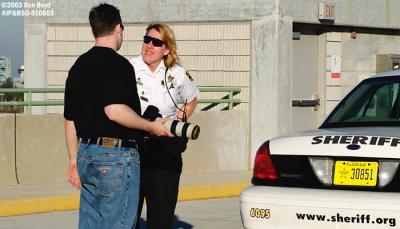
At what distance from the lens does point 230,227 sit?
11.0 m

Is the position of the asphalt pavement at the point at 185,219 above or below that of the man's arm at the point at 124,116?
below

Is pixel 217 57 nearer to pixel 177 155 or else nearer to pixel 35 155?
pixel 35 155

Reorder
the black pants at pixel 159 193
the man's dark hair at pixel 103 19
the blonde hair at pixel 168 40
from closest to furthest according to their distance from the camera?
1. the man's dark hair at pixel 103 19
2. the black pants at pixel 159 193
3. the blonde hair at pixel 168 40

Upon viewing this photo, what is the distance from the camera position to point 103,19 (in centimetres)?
622

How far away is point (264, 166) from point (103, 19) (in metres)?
1.60

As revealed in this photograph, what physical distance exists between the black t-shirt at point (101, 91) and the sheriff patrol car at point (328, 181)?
1110mm

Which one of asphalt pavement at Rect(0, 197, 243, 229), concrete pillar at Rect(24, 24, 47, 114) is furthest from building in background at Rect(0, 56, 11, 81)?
asphalt pavement at Rect(0, 197, 243, 229)

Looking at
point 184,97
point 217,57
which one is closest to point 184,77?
point 184,97

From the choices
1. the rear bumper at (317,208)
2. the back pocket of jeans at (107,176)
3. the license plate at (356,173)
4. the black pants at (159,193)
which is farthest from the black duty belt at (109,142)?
the license plate at (356,173)

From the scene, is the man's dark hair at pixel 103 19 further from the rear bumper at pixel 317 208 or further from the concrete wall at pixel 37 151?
the concrete wall at pixel 37 151

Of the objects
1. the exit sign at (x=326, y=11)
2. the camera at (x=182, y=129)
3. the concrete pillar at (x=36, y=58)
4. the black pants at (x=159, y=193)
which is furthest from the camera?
the concrete pillar at (x=36, y=58)

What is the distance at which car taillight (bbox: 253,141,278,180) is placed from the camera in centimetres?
701

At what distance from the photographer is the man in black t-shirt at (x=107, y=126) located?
6.16 m

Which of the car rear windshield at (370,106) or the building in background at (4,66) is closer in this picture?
Result: the car rear windshield at (370,106)
